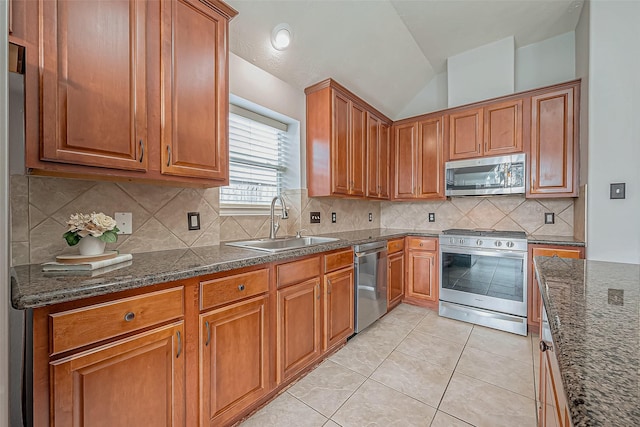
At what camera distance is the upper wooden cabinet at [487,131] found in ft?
9.16

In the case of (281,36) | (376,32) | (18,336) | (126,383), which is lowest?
(126,383)

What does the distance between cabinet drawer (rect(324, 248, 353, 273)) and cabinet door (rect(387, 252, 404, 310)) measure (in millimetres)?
785

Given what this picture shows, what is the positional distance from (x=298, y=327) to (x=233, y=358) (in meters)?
0.51

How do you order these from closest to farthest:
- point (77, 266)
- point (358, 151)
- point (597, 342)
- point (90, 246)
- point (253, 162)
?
point (597, 342)
point (77, 266)
point (90, 246)
point (253, 162)
point (358, 151)

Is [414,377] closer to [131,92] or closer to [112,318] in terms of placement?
[112,318]

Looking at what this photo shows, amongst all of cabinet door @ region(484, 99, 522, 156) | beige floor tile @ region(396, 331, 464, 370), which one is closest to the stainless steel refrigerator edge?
beige floor tile @ region(396, 331, 464, 370)

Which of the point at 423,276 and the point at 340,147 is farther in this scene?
the point at 423,276

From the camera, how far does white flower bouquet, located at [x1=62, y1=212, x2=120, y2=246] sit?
118 cm

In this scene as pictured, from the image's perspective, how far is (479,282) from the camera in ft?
9.06

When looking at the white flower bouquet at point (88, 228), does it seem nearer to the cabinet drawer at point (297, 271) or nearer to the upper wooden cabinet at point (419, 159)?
the cabinet drawer at point (297, 271)

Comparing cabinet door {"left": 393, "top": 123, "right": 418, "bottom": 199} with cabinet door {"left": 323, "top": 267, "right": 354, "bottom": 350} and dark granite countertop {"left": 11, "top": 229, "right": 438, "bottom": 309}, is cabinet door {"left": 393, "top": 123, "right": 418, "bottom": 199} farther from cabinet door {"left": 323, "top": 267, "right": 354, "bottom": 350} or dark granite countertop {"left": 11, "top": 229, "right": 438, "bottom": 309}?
dark granite countertop {"left": 11, "top": 229, "right": 438, "bottom": 309}

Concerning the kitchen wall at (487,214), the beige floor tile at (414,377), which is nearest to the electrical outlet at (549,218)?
the kitchen wall at (487,214)

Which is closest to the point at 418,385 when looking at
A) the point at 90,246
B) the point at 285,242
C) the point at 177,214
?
the point at 285,242

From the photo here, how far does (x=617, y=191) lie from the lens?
2.05 metres
